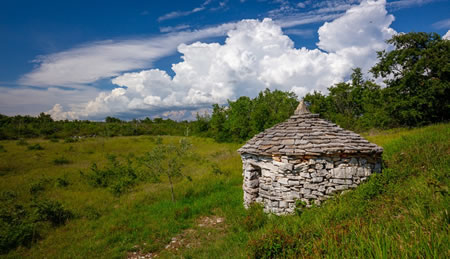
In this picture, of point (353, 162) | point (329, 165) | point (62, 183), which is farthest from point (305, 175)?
point (62, 183)

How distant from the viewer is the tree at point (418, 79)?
15609 mm

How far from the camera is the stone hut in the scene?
596cm

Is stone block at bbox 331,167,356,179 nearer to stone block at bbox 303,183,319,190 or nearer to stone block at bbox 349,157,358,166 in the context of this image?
stone block at bbox 349,157,358,166

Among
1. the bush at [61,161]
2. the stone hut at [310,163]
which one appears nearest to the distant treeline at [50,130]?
the bush at [61,161]

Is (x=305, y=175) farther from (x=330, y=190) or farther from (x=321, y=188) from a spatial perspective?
(x=330, y=190)

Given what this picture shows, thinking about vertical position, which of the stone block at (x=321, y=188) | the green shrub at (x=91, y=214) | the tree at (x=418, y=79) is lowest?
the green shrub at (x=91, y=214)

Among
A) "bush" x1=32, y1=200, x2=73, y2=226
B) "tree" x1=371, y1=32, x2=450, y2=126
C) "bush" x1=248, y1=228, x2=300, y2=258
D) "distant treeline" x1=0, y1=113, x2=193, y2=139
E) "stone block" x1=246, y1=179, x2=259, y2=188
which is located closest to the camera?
"bush" x1=248, y1=228, x2=300, y2=258

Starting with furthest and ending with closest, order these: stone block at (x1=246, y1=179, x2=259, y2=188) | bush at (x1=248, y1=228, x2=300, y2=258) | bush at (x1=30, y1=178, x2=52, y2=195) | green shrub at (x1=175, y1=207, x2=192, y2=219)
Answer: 1. bush at (x1=30, y1=178, x2=52, y2=195)
2. green shrub at (x1=175, y1=207, x2=192, y2=219)
3. stone block at (x1=246, y1=179, x2=259, y2=188)
4. bush at (x1=248, y1=228, x2=300, y2=258)

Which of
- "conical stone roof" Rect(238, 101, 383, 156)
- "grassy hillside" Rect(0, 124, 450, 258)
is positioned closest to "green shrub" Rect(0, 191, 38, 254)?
"grassy hillside" Rect(0, 124, 450, 258)

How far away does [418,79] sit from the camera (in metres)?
16.5

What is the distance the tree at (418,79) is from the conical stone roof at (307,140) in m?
14.3

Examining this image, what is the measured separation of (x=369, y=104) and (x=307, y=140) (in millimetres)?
25929

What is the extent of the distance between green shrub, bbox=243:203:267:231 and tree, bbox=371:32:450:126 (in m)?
16.7

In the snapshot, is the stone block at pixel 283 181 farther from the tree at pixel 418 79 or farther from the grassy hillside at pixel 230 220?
the tree at pixel 418 79
